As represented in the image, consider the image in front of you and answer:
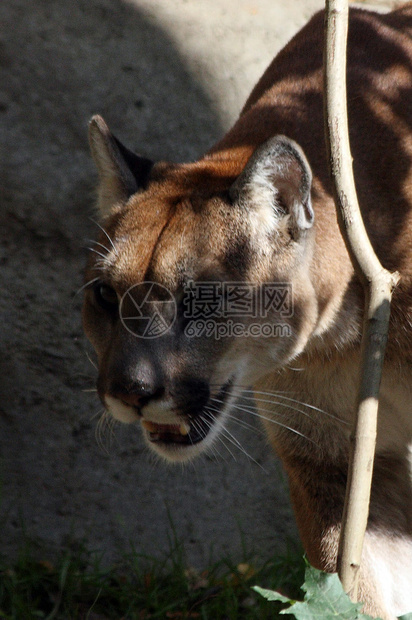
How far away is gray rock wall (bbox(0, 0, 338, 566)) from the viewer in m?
4.15

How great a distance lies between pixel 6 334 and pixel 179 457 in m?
1.56

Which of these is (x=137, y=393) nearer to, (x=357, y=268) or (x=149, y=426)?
(x=149, y=426)

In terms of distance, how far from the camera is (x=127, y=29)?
185 inches

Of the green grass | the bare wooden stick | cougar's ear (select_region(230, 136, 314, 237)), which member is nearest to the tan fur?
cougar's ear (select_region(230, 136, 314, 237))

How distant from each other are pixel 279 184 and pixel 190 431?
83cm

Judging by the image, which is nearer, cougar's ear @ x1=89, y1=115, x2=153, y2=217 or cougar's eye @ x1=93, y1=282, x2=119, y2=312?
cougar's eye @ x1=93, y1=282, x2=119, y2=312

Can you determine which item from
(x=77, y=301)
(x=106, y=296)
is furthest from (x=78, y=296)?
(x=106, y=296)

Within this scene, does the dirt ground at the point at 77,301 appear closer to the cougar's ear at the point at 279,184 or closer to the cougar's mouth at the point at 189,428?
the cougar's mouth at the point at 189,428

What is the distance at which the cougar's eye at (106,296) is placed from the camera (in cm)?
279

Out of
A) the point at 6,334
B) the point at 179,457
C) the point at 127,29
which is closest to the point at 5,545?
the point at 6,334

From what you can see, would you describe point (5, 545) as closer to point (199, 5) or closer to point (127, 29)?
point (127, 29)

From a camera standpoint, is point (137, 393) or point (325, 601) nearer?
A: point (325, 601)

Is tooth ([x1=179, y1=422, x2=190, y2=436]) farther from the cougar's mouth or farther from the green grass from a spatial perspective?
the green grass

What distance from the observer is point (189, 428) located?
2762 mm
